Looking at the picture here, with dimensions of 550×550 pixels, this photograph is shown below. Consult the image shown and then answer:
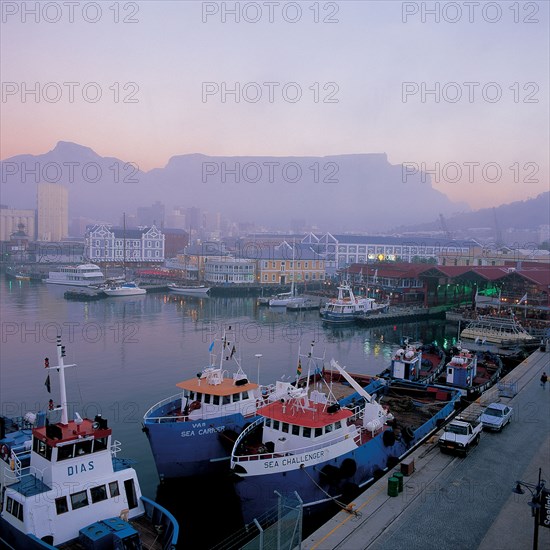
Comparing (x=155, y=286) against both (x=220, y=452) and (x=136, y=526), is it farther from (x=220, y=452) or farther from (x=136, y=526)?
(x=136, y=526)

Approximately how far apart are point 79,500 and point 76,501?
5cm

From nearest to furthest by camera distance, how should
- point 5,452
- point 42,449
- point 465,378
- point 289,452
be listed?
point 42,449 < point 5,452 < point 289,452 < point 465,378

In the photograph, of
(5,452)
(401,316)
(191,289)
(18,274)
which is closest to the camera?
(5,452)

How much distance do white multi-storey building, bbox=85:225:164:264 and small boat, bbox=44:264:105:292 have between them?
1396cm

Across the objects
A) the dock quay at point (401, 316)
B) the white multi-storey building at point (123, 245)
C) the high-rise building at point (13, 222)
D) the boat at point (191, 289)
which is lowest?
the dock quay at point (401, 316)

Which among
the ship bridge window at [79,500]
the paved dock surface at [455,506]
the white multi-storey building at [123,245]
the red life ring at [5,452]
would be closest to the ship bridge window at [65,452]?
the ship bridge window at [79,500]

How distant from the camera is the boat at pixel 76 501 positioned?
8984mm

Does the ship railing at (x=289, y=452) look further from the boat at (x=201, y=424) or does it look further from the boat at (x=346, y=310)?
the boat at (x=346, y=310)

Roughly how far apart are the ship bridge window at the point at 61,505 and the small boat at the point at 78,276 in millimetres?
59488

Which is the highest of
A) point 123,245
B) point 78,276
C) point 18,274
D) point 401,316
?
point 123,245

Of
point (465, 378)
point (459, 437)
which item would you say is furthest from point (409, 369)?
point (459, 437)

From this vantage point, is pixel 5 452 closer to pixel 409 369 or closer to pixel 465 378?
pixel 409 369

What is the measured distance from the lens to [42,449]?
963 centimetres

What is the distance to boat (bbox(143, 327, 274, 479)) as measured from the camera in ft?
44.8
